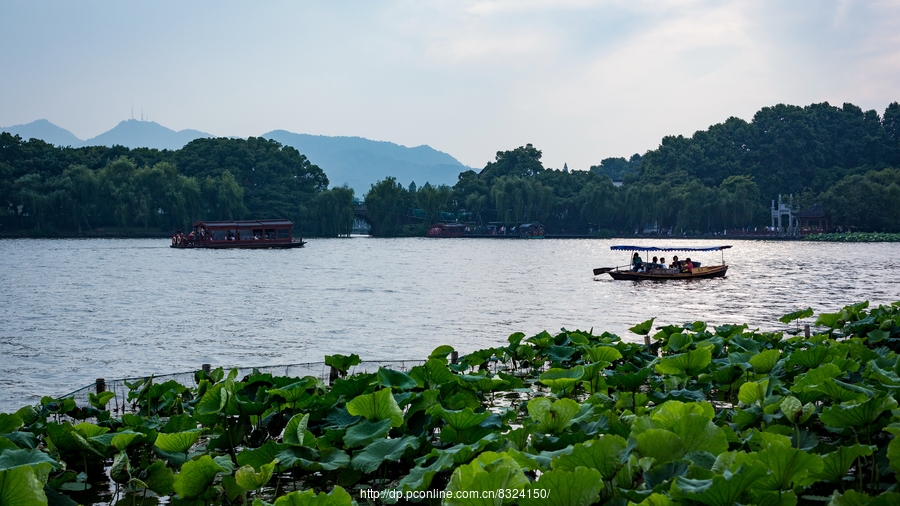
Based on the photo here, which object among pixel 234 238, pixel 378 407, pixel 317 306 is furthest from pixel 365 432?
pixel 234 238

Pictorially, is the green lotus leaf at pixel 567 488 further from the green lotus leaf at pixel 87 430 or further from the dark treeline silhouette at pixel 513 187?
the dark treeline silhouette at pixel 513 187

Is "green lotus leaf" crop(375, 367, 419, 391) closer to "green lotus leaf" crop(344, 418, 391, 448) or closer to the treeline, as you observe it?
"green lotus leaf" crop(344, 418, 391, 448)

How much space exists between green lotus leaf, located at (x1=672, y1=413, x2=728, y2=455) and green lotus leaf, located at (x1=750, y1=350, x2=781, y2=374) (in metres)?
3.47

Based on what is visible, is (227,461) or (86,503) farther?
(86,503)

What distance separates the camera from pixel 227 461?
17.1 ft

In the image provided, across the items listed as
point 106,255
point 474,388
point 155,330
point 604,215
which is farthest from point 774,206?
point 474,388

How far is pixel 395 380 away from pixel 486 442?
92.2 inches

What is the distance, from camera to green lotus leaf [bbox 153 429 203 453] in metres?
5.44

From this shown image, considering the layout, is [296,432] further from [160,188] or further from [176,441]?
[160,188]

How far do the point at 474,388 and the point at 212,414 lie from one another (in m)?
2.39

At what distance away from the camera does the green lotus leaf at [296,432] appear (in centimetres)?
542

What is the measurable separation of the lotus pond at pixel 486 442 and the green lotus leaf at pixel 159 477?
0.5 inches

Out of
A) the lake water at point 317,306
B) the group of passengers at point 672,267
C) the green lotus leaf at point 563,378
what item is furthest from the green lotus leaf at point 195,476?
the group of passengers at point 672,267

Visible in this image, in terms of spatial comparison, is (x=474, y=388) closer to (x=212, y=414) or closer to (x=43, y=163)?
(x=212, y=414)
